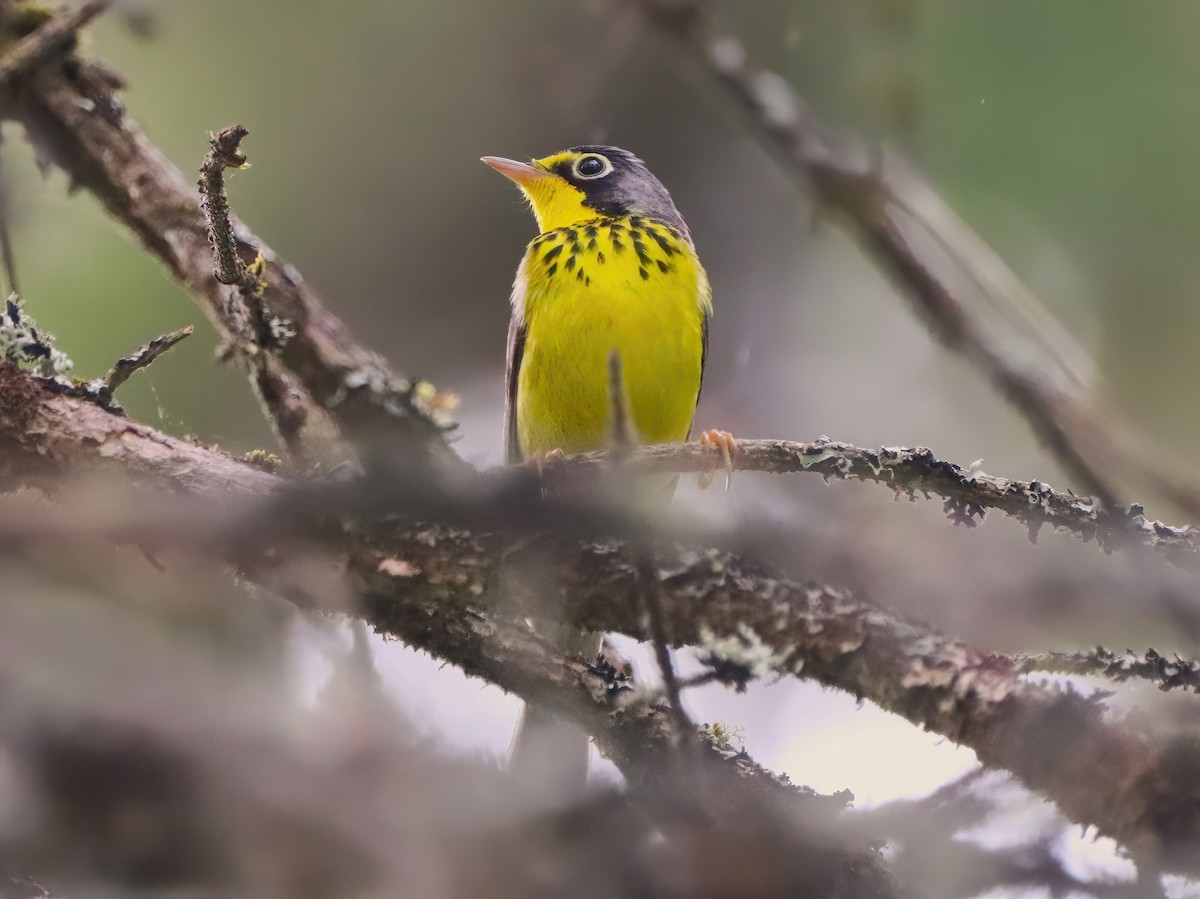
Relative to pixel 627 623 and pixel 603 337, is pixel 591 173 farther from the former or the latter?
pixel 627 623

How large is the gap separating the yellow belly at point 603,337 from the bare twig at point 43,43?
1.39 metres

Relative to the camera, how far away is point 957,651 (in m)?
1.74

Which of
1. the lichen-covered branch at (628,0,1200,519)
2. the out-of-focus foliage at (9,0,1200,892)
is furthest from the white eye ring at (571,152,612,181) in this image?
the lichen-covered branch at (628,0,1200,519)

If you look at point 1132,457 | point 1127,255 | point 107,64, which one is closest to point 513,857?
point 1132,457

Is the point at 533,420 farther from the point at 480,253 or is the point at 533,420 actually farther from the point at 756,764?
the point at 756,764

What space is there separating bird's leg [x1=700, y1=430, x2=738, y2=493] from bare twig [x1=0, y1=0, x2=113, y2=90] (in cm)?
173

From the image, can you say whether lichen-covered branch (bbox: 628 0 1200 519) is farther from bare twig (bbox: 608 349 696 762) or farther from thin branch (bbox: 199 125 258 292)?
thin branch (bbox: 199 125 258 292)

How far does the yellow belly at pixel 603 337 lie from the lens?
3.30 metres

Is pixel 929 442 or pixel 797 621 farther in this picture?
pixel 929 442

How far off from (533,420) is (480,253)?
0.63m

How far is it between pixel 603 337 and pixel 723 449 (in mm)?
1268

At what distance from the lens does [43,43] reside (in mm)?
2758

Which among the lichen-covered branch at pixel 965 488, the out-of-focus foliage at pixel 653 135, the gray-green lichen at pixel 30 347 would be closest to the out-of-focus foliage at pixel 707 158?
the out-of-focus foliage at pixel 653 135

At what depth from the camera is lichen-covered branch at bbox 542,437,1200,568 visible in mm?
1843
